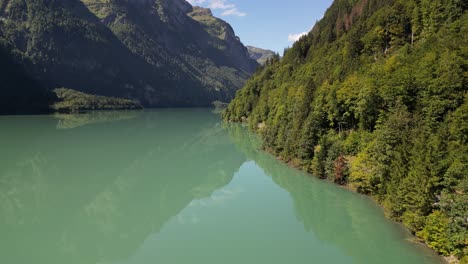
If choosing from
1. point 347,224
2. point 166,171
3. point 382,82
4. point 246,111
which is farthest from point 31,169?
point 246,111

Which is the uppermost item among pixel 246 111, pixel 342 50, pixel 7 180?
pixel 342 50

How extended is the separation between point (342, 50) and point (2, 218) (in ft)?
224

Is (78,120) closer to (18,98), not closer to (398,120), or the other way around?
(18,98)

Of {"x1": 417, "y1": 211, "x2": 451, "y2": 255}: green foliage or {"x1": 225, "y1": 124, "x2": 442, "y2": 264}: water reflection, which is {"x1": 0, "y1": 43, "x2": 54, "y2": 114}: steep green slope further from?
{"x1": 417, "y1": 211, "x2": 451, "y2": 255}: green foliage

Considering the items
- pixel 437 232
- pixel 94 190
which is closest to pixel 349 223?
pixel 437 232

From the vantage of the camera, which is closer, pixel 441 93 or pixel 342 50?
pixel 441 93

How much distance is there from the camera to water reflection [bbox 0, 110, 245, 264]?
29000 mm

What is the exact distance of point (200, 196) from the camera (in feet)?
146

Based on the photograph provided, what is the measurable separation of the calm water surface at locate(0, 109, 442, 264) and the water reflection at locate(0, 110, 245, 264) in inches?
5.0

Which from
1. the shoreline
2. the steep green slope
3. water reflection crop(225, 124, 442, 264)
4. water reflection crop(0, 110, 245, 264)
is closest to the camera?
the shoreline

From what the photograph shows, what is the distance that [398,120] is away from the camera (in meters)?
36.9

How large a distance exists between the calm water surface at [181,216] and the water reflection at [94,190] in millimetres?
126

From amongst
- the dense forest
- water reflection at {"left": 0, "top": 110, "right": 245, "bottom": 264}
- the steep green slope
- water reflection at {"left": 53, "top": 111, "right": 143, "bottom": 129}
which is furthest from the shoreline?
the steep green slope

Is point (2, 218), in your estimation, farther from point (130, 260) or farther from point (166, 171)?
point (166, 171)
